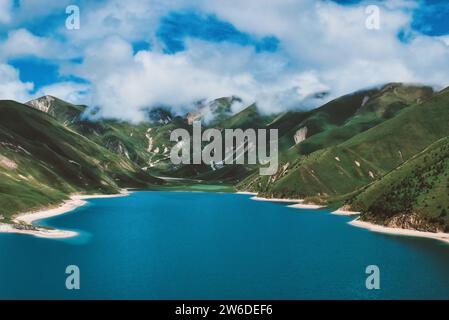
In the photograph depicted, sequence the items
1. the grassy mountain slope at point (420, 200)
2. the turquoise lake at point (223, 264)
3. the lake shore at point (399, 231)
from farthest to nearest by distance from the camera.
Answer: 1. the grassy mountain slope at point (420, 200)
2. the lake shore at point (399, 231)
3. the turquoise lake at point (223, 264)

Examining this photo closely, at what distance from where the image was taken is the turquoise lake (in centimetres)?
8488

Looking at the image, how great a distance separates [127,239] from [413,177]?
111733 mm

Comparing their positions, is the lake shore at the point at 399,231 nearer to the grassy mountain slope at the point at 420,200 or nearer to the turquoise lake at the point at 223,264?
the grassy mountain slope at the point at 420,200

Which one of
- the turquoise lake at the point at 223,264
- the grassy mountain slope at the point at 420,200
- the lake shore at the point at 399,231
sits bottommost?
the turquoise lake at the point at 223,264

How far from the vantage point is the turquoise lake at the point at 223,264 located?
84.9 m

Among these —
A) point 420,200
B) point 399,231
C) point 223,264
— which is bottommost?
point 223,264

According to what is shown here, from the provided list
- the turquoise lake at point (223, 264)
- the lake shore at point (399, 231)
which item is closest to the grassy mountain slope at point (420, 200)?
the lake shore at point (399, 231)

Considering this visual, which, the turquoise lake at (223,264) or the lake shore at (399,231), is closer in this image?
the turquoise lake at (223,264)

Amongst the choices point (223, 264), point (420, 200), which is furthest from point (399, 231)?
point (223, 264)

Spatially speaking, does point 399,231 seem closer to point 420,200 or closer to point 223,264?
point 420,200

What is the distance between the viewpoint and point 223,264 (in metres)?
109

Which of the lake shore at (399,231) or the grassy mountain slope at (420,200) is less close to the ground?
the grassy mountain slope at (420,200)

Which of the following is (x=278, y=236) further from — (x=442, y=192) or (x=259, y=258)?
(x=442, y=192)
